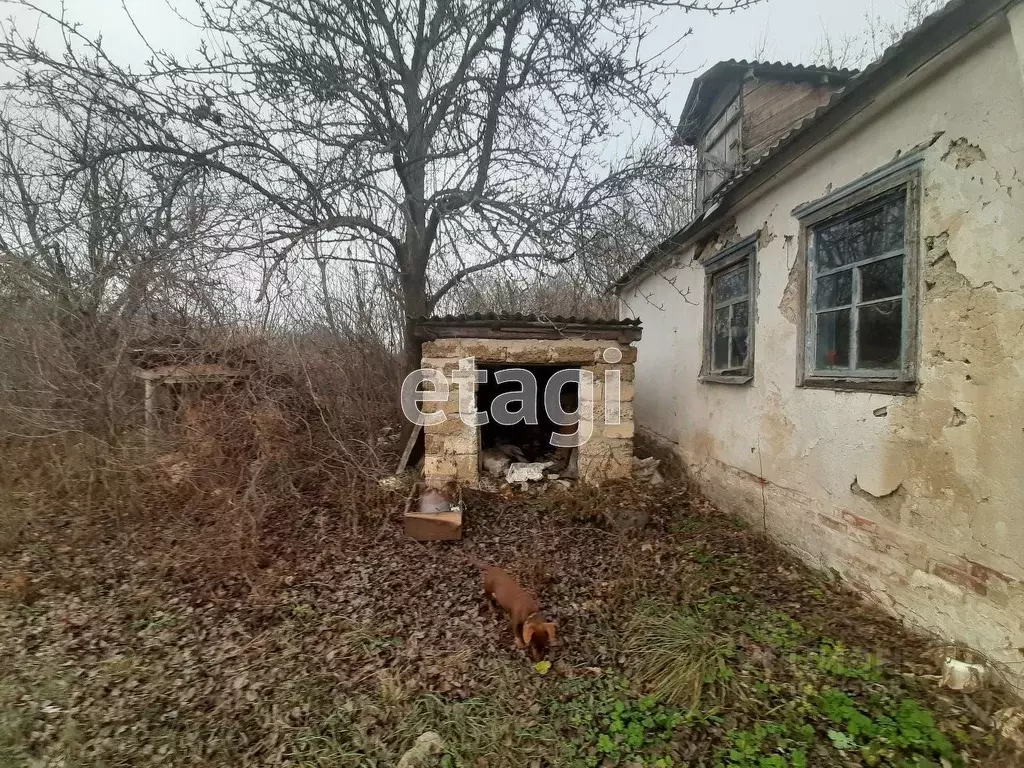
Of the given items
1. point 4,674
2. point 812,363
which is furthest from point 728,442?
point 4,674

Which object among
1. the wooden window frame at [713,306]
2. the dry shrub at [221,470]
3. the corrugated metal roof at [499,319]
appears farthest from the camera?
the corrugated metal roof at [499,319]

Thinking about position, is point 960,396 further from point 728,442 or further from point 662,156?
point 662,156

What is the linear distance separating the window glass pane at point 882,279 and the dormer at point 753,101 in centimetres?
327

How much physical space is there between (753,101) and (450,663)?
8.02 m

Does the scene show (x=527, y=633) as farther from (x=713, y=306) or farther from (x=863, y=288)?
(x=713, y=306)

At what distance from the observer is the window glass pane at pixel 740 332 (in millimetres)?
5191

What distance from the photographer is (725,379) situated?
5426mm

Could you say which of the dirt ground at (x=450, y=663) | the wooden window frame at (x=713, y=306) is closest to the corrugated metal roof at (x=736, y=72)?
the wooden window frame at (x=713, y=306)

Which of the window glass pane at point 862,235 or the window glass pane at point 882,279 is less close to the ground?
the window glass pane at point 862,235

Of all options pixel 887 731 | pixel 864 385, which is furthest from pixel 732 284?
pixel 887 731

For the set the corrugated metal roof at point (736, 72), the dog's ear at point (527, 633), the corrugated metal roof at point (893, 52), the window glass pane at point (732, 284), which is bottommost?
the dog's ear at point (527, 633)

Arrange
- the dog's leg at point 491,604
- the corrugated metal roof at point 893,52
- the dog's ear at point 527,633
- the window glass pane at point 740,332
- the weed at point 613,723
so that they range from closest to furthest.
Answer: the weed at point 613,723, the corrugated metal roof at point 893,52, the dog's ear at point 527,633, the dog's leg at point 491,604, the window glass pane at point 740,332

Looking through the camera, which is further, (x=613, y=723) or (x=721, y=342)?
(x=721, y=342)

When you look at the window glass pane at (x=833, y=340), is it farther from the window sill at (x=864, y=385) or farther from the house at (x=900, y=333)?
the window sill at (x=864, y=385)
